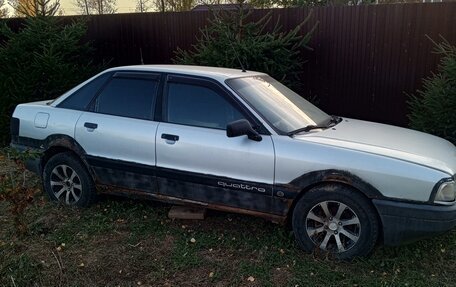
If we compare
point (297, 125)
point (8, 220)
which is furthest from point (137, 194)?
point (297, 125)

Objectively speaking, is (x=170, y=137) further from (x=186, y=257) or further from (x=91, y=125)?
(x=186, y=257)

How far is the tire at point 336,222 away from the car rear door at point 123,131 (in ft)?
4.94

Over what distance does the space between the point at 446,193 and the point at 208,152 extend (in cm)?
197

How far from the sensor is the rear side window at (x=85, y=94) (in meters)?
4.68

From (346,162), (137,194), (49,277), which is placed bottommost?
(49,277)

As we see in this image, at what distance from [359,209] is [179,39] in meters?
5.62

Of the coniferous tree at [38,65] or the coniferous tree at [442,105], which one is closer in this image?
the coniferous tree at [442,105]

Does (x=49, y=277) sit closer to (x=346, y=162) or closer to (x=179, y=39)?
(x=346, y=162)

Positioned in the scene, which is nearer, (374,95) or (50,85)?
(374,95)

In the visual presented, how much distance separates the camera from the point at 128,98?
4.50 meters

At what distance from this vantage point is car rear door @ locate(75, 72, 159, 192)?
4270mm

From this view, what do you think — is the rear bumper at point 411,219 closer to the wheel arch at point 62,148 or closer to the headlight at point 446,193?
the headlight at point 446,193

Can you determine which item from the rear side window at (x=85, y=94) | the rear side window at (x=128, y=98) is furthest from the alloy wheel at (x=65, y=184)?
the rear side window at (x=128, y=98)

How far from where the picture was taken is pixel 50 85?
7.90 meters
